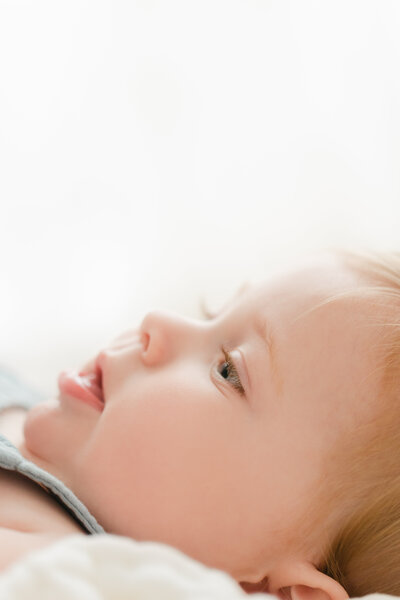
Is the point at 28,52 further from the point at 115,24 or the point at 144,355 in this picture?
the point at 144,355

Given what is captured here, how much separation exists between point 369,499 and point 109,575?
0.39 metres

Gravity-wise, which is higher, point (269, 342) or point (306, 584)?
point (269, 342)

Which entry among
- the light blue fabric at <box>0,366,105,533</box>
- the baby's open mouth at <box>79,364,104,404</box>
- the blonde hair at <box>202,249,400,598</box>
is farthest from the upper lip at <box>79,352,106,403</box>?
the blonde hair at <box>202,249,400,598</box>

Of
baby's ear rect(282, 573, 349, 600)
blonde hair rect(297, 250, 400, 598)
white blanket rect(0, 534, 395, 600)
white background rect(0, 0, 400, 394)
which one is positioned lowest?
baby's ear rect(282, 573, 349, 600)

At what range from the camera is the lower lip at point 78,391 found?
1023 millimetres

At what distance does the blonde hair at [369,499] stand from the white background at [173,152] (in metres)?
0.63

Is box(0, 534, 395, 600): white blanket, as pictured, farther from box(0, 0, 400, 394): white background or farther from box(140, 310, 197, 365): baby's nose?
box(0, 0, 400, 394): white background

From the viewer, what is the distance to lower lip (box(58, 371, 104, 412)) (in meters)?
Result: 1.02

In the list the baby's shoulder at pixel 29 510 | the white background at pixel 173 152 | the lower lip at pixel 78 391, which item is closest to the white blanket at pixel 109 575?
the baby's shoulder at pixel 29 510

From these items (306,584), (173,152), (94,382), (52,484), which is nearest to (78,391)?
(94,382)

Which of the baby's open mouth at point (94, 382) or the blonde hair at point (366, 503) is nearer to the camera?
the blonde hair at point (366, 503)

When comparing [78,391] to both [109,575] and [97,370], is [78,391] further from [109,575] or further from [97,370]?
[109,575]

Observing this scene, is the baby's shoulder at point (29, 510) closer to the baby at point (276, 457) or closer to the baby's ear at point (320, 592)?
the baby at point (276, 457)

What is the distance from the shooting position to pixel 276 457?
0.92 m
